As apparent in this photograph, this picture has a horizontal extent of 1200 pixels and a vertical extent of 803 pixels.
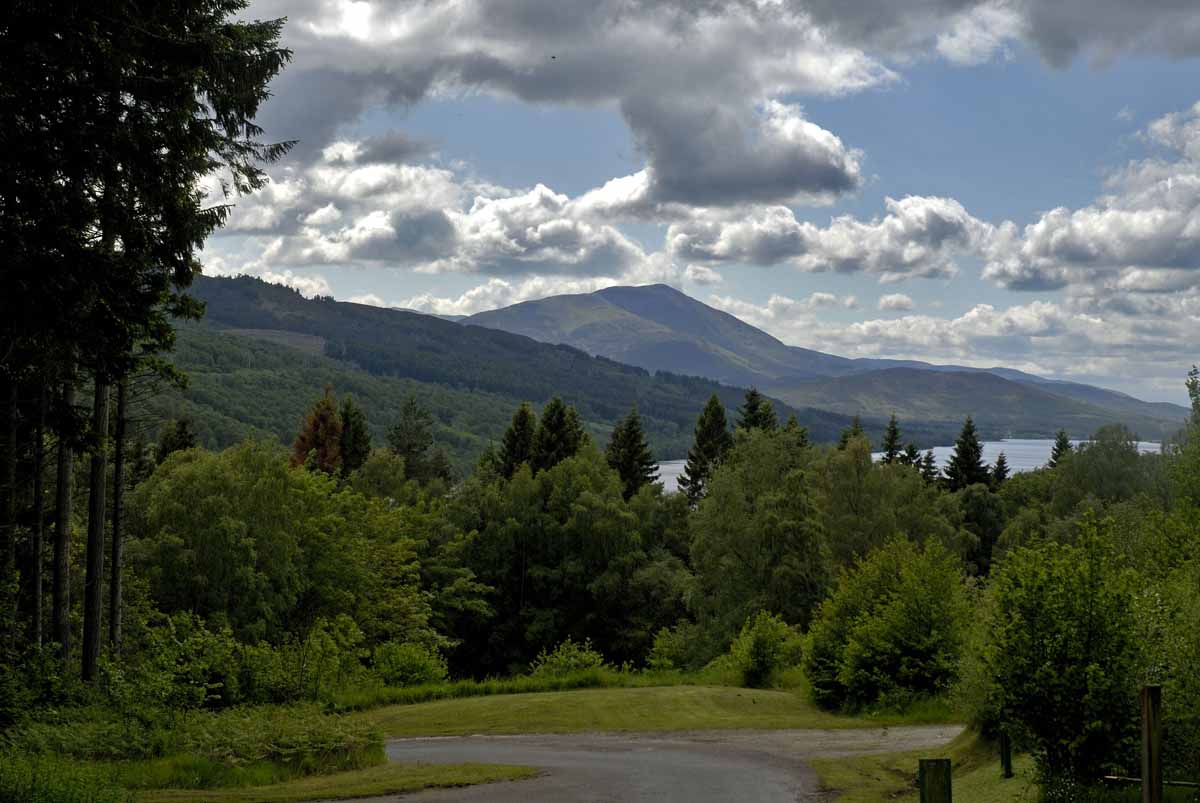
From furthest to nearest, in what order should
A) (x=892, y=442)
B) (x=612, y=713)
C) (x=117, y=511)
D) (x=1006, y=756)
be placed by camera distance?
(x=892, y=442) → (x=612, y=713) → (x=117, y=511) → (x=1006, y=756)

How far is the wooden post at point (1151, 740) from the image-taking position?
8.34 meters

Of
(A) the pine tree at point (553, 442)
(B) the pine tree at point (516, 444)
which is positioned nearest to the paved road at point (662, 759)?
(A) the pine tree at point (553, 442)

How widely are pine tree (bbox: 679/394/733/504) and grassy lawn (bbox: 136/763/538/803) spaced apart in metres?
64.8

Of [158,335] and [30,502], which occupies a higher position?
[158,335]

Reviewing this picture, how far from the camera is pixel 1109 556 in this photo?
16562 mm

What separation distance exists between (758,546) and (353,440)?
44493mm

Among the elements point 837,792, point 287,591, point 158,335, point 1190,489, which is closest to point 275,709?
point 158,335

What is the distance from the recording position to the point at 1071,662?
15.8 metres

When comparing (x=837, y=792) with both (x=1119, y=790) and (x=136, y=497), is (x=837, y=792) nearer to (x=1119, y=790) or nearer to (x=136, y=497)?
(x=1119, y=790)

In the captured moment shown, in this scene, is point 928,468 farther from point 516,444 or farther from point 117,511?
point 117,511

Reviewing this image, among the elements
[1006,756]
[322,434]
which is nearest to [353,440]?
[322,434]

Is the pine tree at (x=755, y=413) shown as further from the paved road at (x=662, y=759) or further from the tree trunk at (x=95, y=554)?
the tree trunk at (x=95, y=554)

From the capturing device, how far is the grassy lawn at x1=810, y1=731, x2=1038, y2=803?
16989 mm

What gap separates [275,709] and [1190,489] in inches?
1255
